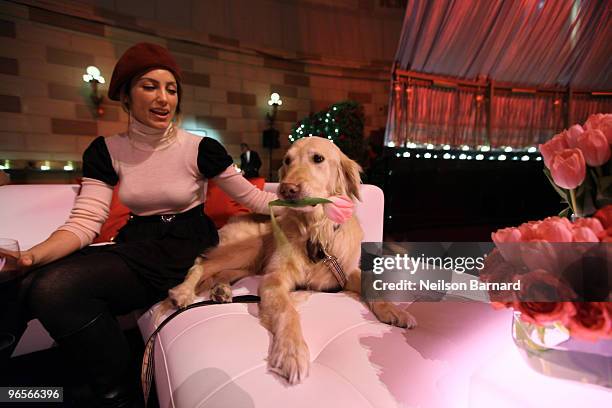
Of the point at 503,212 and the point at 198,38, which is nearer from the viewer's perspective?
the point at 503,212

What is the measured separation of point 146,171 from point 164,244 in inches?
14.4

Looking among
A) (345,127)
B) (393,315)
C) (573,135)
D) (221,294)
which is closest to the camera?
(573,135)

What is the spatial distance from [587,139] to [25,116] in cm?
738

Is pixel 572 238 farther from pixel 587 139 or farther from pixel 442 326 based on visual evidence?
pixel 442 326

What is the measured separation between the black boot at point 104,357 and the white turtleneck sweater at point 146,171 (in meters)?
0.47

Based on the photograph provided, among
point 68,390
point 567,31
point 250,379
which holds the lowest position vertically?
point 68,390

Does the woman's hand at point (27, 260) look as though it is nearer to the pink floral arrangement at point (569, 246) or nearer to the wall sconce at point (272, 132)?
the pink floral arrangement at point (569, 246)

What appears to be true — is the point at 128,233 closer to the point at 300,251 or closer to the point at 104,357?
the point at 104,357

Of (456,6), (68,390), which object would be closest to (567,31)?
(456,6)

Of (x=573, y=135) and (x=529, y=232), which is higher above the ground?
(x=573, y=135)

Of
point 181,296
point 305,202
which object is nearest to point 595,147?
point 305,202

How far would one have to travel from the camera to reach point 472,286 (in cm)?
104

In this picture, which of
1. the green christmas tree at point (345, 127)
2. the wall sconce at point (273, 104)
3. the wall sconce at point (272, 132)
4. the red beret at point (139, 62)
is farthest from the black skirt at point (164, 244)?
the wall sconce at point (273, 104)

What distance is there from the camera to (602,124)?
1.97 feet
